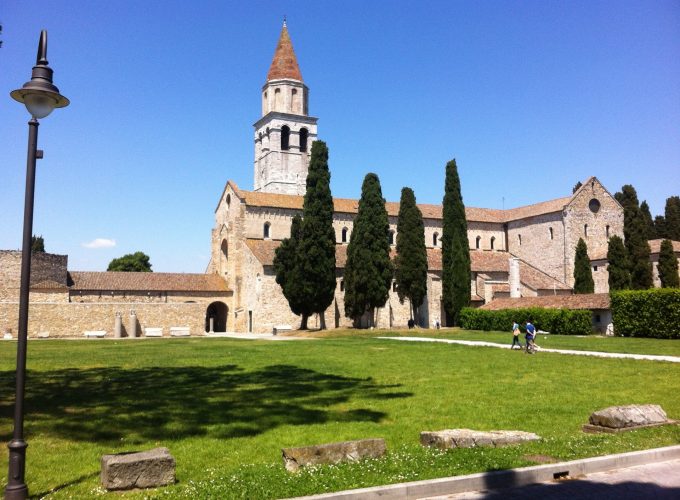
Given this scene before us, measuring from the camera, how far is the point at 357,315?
1804 inches

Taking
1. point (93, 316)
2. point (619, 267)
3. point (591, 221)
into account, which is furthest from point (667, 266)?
point (93, 316)

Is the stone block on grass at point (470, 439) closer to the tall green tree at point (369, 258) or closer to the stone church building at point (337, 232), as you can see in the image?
the tall green tree at point (369, 258)

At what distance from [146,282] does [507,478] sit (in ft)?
157

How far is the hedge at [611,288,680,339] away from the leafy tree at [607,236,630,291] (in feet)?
42.6

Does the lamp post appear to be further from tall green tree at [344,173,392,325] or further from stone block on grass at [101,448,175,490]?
tall green tree at [344,173,392,325]

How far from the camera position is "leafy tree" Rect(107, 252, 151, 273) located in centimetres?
8412

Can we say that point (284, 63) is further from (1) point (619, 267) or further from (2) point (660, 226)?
(2) point (660, 226)

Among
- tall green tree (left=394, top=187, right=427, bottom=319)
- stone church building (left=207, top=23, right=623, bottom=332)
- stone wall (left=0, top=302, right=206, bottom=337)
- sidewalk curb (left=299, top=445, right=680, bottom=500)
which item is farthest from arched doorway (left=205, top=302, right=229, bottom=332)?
sidewalk curb (left=299, top=445, right=680, bottom=500)

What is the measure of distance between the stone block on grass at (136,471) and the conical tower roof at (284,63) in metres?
60.1

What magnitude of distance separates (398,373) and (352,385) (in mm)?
2716

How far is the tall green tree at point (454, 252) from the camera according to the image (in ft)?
155

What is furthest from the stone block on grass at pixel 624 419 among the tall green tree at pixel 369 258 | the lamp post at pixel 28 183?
the tall green tree at pixel 369 258

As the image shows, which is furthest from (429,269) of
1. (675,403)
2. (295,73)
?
(675,403)

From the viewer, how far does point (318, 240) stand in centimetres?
4350
